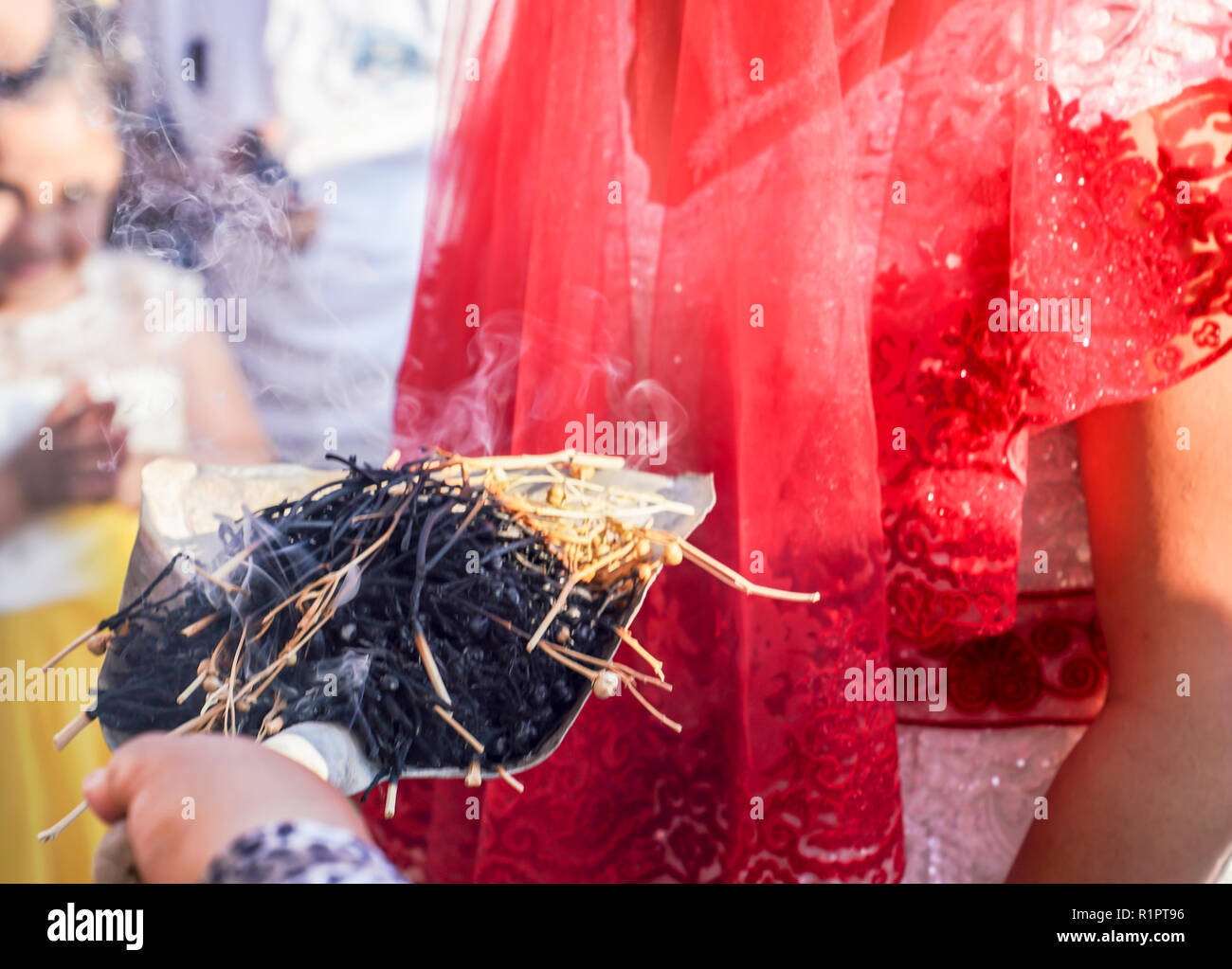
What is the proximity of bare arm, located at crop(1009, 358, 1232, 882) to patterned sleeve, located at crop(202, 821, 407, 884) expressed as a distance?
0.54 metres

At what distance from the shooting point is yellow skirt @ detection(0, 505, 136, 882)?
995 mm

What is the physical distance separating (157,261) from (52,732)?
61 centimetres

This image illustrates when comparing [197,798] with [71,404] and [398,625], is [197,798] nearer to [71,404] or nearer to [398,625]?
[398,625]

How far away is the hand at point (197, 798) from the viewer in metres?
0.28

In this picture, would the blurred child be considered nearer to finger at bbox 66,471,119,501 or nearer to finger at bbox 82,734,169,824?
finger at bbox 66,471,119,501

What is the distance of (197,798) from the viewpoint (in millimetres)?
286

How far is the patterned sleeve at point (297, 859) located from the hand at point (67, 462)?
0.89 m

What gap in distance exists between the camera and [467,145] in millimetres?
749

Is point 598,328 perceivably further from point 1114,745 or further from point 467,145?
point 1114,745

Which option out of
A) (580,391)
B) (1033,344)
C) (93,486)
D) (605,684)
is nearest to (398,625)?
(605,684)

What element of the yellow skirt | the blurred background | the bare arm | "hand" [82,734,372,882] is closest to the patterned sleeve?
"hand" [82,734,372,882]

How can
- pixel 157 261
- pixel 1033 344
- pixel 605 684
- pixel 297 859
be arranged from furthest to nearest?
pixel 157 261
pixel 1033 344
pixel 605 684
pixel 297 859

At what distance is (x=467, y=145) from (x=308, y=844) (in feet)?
2.13

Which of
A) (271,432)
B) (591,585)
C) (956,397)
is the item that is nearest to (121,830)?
(591,585)
